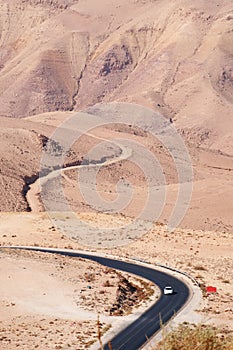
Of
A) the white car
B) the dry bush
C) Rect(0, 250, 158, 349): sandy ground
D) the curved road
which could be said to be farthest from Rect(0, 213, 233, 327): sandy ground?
the dry bush

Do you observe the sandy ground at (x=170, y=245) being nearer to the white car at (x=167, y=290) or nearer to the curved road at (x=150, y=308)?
the curved road at (x=150, y=308)

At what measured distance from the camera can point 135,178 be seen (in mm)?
121188

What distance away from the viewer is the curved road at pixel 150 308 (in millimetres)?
33562

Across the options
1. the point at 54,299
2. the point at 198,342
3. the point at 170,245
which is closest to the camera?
the point at 198,342

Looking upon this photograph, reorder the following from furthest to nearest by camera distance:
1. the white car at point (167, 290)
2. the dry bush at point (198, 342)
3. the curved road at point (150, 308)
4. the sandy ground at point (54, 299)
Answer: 1. the white car at point (167, 290)
2. the sandy ground at point (54, 299)
3. the curved road at point (150, 308)
4. the dry bush at point (198, 342)

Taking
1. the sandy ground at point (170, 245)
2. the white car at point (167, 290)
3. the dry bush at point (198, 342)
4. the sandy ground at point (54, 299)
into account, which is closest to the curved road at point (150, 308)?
the white car at point (167, 290)

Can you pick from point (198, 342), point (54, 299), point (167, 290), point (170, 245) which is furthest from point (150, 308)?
point (198, 342)

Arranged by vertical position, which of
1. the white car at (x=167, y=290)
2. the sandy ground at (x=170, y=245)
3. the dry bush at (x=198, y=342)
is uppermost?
the dry bush at (x=198, y=342)

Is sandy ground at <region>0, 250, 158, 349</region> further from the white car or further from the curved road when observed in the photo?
the curved road

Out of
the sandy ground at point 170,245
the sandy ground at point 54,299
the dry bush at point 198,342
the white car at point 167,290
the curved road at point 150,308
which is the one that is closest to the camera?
the dry bush at point 198,342

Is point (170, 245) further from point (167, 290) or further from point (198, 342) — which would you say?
point (198, 342)

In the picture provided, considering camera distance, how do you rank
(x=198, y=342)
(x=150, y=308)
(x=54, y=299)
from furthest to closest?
(x=54, y=299) < (x=150, y=308) < (x=198, y=342)

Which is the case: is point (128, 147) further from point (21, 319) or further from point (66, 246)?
point (21, 319)

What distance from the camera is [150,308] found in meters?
40.4
